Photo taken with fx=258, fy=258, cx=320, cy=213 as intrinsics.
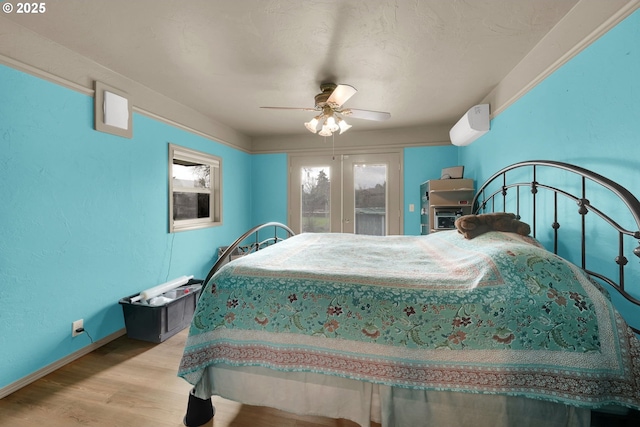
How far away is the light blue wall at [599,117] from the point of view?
1.19 metres

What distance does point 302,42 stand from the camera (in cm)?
190

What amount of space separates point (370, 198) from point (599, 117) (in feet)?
9.82

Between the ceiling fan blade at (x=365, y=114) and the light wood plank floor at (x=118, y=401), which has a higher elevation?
the ceiling fan blade at (x=365, y=114)

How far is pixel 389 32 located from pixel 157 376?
293 centimetres

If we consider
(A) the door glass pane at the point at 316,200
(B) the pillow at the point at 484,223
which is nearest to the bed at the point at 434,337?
(B) the pillow at the point at 484,223

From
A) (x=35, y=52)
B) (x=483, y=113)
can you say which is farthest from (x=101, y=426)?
(x=483, y=113)

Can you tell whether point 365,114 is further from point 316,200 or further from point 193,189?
point 193,189

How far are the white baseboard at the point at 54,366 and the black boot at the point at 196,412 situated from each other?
129 centimetres

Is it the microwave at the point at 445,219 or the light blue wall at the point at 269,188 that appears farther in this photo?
the light blue wall at the point at 269,188

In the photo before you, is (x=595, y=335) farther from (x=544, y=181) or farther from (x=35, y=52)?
(x=35, y=52)

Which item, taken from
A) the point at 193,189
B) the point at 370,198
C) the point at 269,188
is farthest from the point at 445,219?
the point at 193,189

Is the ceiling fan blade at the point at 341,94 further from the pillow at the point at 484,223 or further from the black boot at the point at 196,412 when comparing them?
the black boot at the point at 196,412

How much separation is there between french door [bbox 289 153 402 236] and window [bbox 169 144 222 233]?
1.26m

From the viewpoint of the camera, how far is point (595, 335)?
0.88 meters
